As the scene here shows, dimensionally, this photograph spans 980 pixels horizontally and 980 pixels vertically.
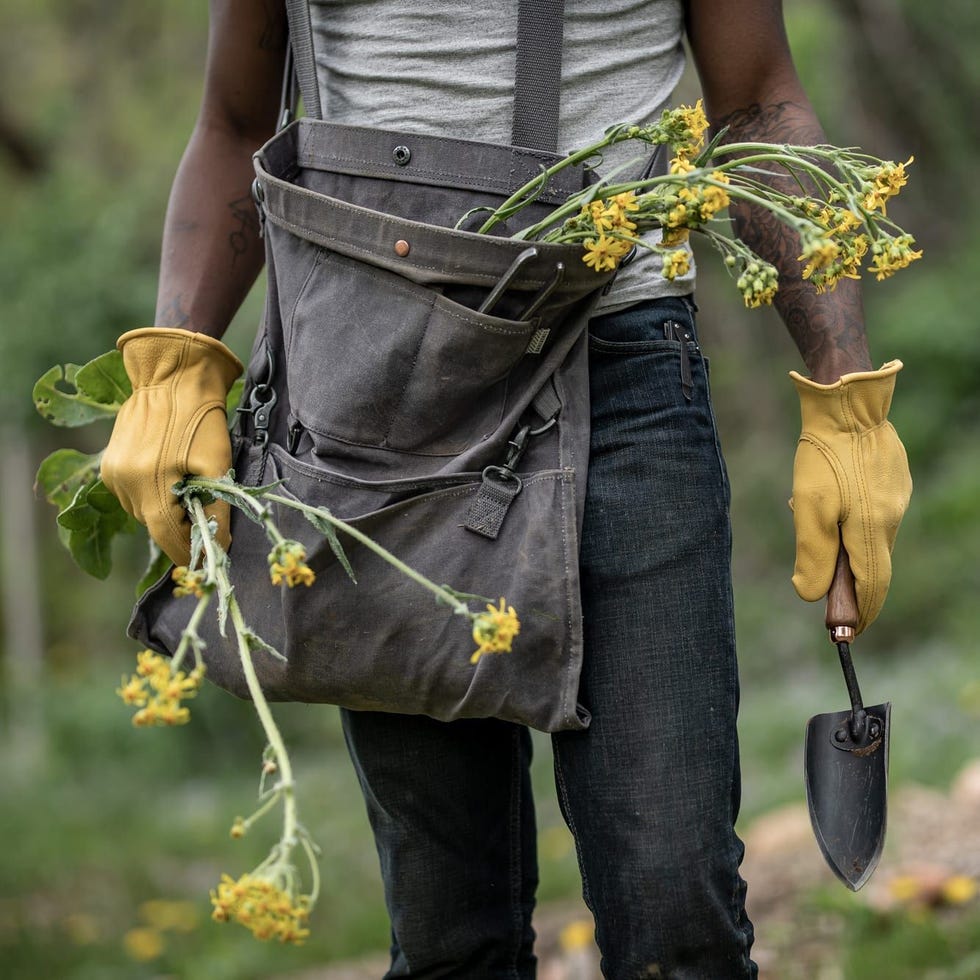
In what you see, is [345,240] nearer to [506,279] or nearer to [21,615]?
[506,279]

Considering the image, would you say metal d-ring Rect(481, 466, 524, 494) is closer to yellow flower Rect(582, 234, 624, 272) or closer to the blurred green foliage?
yellow flower Rect(582, 234, 624, 272)

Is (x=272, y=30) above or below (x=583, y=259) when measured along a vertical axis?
above

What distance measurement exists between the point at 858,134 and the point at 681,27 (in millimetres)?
8270

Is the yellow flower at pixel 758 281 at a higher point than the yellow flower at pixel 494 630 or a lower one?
higher

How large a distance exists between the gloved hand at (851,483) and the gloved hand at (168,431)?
0.76m

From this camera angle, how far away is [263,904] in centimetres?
120

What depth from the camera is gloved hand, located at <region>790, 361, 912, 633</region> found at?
173cm

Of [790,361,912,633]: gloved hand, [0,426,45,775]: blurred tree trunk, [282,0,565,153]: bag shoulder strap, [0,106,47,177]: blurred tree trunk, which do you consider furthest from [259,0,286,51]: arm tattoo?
[0,106,47,177]: blurred tree trunk

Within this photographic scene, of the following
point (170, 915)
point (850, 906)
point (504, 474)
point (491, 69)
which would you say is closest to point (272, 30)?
point (491, 69)

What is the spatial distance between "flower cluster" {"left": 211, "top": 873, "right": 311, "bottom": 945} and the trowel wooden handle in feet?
2.82

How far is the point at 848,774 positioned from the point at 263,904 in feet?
2.98

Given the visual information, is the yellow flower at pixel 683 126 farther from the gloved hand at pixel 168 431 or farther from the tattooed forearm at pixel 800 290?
the gloved hand at pixel 168 431

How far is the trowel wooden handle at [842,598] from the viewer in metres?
1.77

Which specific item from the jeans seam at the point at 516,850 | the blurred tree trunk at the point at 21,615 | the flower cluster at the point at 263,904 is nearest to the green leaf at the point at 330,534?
the flower cluster at the point at 263,904
